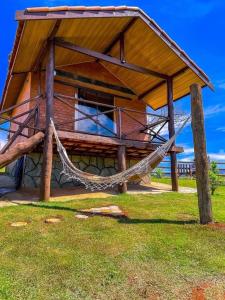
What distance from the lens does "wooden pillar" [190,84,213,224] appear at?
569 cm

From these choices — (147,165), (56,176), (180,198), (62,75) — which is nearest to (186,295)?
(147,165)

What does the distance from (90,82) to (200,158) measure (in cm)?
702

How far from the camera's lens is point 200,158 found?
5953 millimetres

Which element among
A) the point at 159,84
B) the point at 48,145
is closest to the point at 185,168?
the point at 159,84

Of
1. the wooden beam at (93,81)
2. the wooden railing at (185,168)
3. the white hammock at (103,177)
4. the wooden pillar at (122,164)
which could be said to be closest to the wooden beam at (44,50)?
the wooden beam at (93,81)

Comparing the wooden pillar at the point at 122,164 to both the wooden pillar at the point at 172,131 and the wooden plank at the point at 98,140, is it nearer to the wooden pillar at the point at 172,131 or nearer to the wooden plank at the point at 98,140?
the wooden plank at the point at 98,140

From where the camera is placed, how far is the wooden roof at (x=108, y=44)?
7.97 metres

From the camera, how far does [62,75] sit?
1106cm

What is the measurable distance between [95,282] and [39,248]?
125cm

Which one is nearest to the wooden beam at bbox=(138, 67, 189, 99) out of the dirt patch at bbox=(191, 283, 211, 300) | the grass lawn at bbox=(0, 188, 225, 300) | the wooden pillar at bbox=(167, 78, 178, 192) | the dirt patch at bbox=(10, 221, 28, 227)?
the wooden pillar at bbox=(167, 78, 178, 192)

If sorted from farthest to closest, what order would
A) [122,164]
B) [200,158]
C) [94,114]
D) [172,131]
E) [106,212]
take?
[94,114], [172,131], [122,164], [106,212], [200,158]

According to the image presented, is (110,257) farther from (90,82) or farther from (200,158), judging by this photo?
(90,82)

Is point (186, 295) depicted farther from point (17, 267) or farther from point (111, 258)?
point (17, 267)

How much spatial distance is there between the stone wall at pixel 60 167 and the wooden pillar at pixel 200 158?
588 cm
